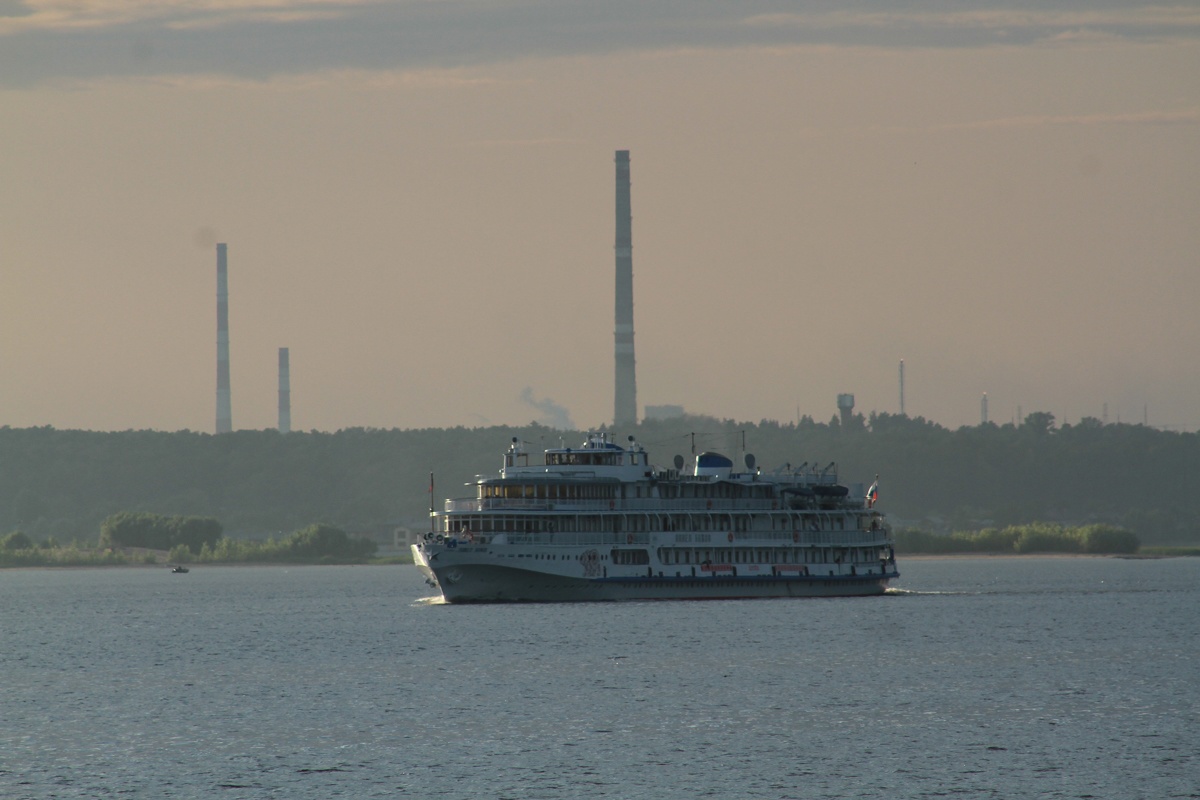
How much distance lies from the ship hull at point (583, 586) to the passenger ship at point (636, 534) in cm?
7

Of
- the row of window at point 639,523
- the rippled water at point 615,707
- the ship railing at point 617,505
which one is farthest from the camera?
the ship railing at point 617,505

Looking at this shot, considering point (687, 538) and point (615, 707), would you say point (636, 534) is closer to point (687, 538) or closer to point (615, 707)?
point (687, 538)

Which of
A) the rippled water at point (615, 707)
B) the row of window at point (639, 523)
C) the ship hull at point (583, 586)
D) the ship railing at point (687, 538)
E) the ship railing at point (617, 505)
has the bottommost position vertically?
the rippled water at point (615, 707)

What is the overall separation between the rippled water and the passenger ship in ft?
8.44

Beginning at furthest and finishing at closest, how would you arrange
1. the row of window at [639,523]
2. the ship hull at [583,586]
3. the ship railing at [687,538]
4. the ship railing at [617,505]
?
the ship hull at [583,586]
the ship railing at [617,505]
the ship railing at [687,538]
the row of window at [639,523]

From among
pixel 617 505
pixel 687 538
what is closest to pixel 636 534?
pixel 617 505

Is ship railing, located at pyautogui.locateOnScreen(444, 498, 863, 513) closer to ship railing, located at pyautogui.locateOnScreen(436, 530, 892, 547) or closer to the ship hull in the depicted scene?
ship railing, located at pyautogui.locateOnScreen(436, 530, 892, 547)

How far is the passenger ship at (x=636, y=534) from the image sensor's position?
441ft

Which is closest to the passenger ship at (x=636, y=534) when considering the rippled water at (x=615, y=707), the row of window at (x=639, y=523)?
the row of window at (x=639, y=523)

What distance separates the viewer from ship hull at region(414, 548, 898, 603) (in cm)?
13562

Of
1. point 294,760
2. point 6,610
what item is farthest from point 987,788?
point 6,610

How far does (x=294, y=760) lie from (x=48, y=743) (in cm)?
1161

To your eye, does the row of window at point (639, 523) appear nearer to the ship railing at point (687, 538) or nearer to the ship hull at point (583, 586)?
the ship railing at point (687, 538)

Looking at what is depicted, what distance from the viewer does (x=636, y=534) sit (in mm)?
137500
